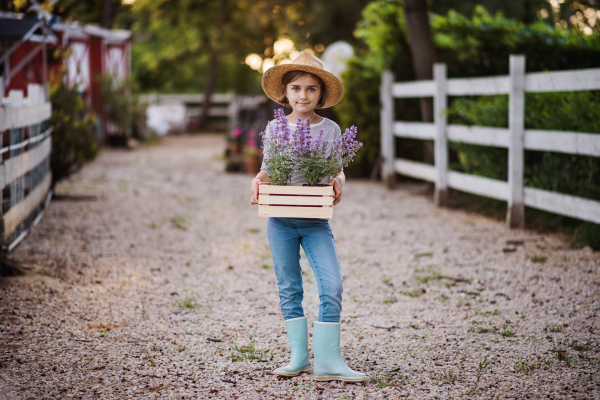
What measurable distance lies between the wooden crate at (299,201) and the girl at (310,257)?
92 millimetres

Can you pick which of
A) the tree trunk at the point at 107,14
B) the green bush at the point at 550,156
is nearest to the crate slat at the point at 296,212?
the green bush at the point at 550,156

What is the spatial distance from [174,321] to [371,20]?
7863mm

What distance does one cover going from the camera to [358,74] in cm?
1070

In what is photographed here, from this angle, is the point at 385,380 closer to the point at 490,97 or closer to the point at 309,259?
the point at 309,259

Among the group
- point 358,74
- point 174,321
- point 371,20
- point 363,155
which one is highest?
point 371,20

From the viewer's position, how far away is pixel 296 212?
3.00m

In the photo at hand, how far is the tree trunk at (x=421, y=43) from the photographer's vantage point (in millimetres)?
8844

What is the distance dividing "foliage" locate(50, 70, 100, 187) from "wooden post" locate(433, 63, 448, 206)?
4517 millimetres

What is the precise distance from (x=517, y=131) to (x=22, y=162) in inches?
184

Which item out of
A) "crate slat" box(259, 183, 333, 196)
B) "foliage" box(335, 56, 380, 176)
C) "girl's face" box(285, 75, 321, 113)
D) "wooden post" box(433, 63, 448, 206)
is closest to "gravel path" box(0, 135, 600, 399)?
"wooden post" box(433, 63, 448, 206)

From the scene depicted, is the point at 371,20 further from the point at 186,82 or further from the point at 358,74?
the point at 186,82

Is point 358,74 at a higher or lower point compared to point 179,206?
higher

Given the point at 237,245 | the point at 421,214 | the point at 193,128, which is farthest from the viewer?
the point at 193,128

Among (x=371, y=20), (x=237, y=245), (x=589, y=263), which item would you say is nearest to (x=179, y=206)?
(x=237, y=245)
